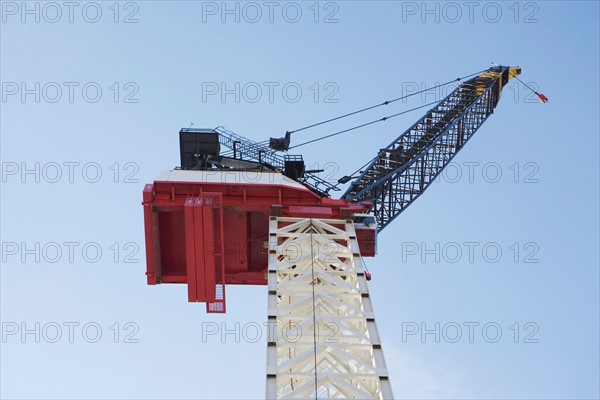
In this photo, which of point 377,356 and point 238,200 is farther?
point 238,200

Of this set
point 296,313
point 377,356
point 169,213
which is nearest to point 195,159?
point 169,213

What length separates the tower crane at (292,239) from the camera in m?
23.2

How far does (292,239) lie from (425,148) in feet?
47.6

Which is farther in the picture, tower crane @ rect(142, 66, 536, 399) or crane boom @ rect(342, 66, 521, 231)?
crane boom @ rect(342, 66, 521, 231)

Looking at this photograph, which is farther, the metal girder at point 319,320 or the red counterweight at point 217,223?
the red counterweight at point 217,223

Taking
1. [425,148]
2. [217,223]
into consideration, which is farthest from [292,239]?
[425,148]

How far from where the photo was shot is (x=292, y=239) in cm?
→ 2961

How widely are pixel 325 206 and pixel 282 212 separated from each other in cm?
155

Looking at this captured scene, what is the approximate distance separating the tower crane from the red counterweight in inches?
1.3

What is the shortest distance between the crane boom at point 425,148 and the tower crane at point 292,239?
64mm

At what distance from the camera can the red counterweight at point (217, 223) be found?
30.6 m

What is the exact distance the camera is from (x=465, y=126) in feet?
151

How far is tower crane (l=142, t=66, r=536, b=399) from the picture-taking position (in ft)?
76.1

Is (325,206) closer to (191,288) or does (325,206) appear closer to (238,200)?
(238,200)
